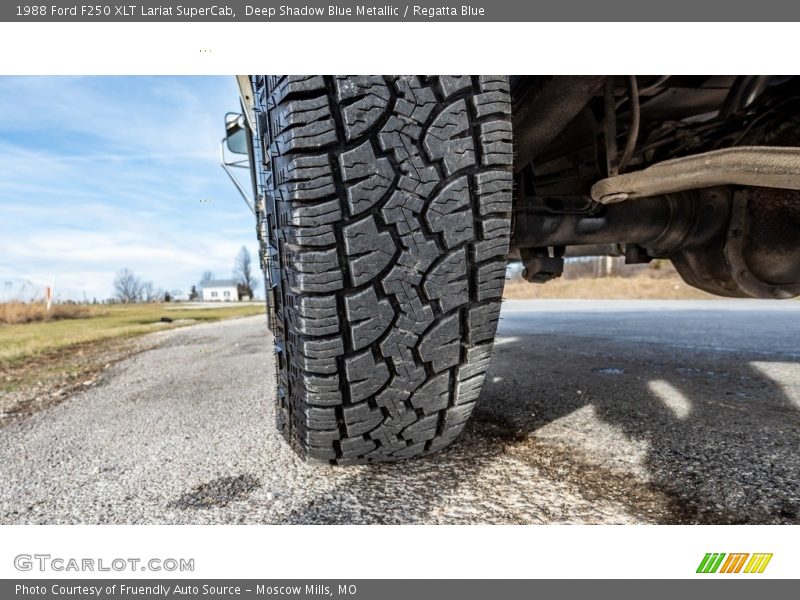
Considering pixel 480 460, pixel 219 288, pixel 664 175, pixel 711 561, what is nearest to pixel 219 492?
pixel 480 460

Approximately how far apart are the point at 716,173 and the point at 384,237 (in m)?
0.77

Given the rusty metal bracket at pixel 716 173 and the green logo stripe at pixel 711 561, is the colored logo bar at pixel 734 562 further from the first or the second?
the rusty metal bracket at pixel 716 173

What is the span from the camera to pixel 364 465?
0.97m

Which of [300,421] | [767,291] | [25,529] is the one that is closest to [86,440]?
[25,529]

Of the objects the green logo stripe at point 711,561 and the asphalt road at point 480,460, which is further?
the asphalt road at point 480,460

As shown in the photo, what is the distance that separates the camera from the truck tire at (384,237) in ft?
2.46

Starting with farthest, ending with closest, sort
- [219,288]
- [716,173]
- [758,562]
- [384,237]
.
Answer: [219,288]
[716,173]
[384,237]
[758,562]

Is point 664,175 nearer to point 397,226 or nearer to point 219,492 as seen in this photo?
point 397,226

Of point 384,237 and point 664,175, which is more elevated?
point 664,175

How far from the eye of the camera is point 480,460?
100cm

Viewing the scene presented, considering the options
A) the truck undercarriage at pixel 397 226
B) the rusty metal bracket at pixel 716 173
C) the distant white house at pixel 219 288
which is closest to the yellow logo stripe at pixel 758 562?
the truck undercarriage at pixel 397 226

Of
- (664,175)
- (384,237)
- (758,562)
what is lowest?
(758,562)

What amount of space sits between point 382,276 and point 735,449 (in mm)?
1021

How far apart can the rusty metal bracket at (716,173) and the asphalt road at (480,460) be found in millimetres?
648
